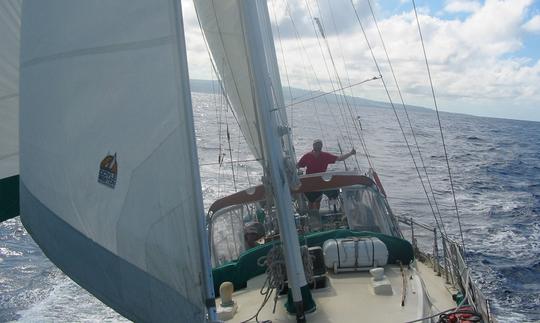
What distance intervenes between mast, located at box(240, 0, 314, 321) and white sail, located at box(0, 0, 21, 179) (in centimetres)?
199

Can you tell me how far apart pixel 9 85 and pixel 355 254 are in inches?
162

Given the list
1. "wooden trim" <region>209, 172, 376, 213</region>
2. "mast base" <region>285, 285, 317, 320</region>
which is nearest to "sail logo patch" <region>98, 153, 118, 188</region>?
"mast base" <region>285, 285, 317, 320</region>

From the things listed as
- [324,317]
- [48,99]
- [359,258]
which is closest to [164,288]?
[48,99]

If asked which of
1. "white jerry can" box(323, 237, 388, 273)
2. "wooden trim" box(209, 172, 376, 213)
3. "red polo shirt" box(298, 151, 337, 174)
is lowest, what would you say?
"white jerry can" box(323, 237, 388, 273)

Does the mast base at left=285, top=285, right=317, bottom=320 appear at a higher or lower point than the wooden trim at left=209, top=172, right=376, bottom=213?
lower

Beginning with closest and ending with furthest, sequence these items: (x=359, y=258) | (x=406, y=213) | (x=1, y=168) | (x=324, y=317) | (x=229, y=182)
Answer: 1. (x=1, y=168)
2. (x=324, y=317)
3. (x=359, y=258)
4. (x=406, y=213)
5. (x=229, y=182)

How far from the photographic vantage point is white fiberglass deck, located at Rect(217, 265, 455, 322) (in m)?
4.62

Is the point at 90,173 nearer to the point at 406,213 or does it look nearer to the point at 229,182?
the point at 406,213

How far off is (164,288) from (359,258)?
331cm

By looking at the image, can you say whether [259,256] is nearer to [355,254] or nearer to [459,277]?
[355,254]

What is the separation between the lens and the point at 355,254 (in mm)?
5699

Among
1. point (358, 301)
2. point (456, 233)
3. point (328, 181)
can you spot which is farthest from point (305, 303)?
point (456, 233)

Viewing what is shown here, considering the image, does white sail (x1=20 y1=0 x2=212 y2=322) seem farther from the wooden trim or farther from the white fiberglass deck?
the wooden trim

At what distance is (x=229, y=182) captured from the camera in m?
21.4
